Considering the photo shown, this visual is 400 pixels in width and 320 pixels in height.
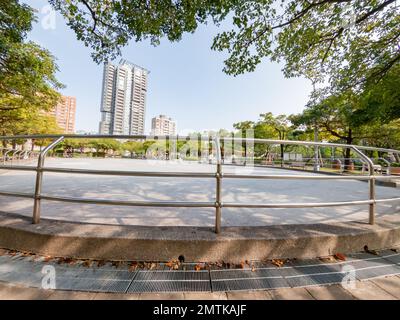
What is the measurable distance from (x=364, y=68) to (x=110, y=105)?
69945mm

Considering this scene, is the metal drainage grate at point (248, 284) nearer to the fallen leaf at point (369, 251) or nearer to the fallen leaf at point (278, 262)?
the fallen leaf at point (278, 262)

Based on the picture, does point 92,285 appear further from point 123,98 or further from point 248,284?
point 123,98

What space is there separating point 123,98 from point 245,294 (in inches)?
2892

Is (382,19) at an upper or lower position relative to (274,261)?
upper

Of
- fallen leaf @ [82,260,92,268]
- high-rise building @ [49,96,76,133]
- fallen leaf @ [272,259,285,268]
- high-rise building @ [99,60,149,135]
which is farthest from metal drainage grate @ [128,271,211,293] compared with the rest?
high-rise building @ [49,96,76,133]

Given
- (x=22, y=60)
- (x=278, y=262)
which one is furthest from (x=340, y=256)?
(x=22, y=60)

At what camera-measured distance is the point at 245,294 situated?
4.71 feet

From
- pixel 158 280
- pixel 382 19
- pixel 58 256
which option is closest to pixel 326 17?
pixel 382 19

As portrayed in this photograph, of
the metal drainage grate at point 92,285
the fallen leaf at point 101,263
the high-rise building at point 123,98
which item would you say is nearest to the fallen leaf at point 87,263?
the fallen leaf at point 101,263

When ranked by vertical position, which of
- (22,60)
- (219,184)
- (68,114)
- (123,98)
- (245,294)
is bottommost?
(245,294)

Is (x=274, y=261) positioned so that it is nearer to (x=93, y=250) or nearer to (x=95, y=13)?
(x=93, y=250)

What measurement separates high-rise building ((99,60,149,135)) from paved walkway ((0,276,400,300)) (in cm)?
6086

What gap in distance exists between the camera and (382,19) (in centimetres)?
524

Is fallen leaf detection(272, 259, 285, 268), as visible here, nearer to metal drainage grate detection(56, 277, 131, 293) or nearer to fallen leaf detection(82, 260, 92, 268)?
metal drainage grate detection(56, 277, 131, 293)
